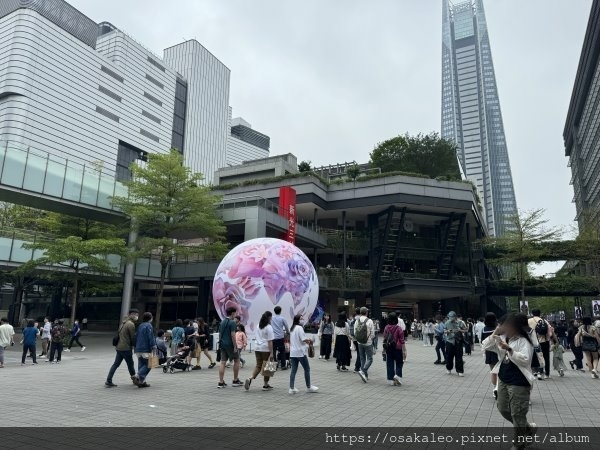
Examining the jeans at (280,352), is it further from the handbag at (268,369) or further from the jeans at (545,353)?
the jeans at (545,353)

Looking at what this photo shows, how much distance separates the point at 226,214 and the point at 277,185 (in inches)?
355

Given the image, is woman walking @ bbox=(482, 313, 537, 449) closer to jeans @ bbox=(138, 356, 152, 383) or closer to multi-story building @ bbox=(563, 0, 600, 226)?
jeans @ bbox=(138, 356, 152, 383)

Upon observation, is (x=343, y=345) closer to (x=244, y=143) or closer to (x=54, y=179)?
(x=54, y=179)

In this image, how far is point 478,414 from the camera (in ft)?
23.5

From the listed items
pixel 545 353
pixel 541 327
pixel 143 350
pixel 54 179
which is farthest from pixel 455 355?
pixel 54 179

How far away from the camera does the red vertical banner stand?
33.2m

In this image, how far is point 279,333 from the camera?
Result: 1055 centimetres


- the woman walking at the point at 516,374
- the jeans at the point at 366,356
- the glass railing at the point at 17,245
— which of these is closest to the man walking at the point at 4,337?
the glass railing at the point at 17,245

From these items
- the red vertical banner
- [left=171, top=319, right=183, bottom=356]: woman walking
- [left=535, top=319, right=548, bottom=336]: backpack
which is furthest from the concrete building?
[left=535, top=319, right=548, bottom=336]: backpack

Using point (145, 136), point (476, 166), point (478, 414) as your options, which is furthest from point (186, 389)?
point (476, 166)

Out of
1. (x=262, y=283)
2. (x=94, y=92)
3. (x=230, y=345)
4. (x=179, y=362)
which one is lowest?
(x=179, y=362)

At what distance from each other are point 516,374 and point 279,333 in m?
6.39

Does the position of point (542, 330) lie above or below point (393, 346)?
above

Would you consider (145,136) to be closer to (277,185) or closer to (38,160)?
(277,185)
